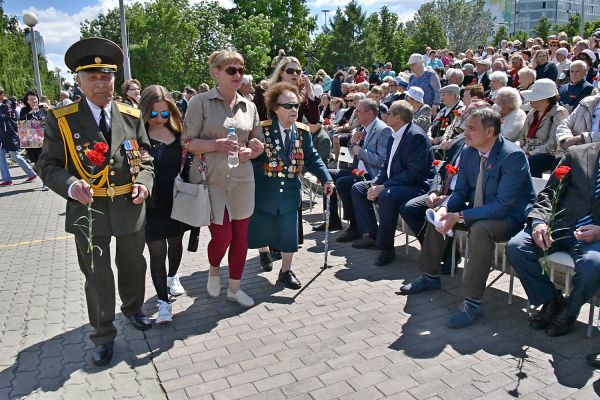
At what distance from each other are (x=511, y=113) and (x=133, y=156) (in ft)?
15.3

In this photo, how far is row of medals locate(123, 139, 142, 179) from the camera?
3.58 m

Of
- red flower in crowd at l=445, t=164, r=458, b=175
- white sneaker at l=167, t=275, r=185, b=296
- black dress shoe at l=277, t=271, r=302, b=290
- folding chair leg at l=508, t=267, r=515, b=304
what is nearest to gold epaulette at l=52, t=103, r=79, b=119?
white sneaker at l=167, t=275, r=185, b=296

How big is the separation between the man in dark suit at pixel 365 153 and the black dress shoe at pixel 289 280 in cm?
160

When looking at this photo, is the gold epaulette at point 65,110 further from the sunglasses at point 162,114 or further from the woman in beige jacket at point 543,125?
the woman in beige jacket at point 543,125

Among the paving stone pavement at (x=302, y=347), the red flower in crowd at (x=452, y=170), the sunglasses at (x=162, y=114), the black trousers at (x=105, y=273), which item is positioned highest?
the sunglasses at (x=162, y=114)

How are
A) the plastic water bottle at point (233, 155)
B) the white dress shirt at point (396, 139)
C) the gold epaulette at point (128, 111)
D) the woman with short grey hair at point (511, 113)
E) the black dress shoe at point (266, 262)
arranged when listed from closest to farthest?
the gold epaulette at point (128, 111) → the plastic water bottle at point (233, 155) → the black dress shoe at point (266, 262) → the white dress shirt at point (396, 139) → the woman with short grey hair at point (511, 113)

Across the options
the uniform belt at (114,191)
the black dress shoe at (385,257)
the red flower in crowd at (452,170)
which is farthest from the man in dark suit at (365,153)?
the uniform belt at (114,191)

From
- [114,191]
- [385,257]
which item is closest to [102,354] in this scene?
[114,191]

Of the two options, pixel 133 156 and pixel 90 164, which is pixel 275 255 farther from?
pixel 90 164

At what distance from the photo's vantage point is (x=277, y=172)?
15.5 ft

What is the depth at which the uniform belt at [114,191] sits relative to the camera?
3.47 m

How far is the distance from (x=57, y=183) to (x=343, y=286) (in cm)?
282

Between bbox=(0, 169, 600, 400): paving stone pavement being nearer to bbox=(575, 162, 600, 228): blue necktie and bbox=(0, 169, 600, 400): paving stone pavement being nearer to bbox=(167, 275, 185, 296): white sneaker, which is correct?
bbox=(167, 275, 185, 296): white sneaker

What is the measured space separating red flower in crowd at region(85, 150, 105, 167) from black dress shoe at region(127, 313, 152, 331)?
4.78 feet
